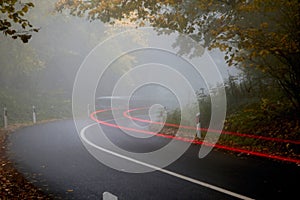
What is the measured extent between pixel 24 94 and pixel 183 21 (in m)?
19.5

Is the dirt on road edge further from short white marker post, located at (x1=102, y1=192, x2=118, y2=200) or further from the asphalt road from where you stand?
short white marker post, located at (x1=102, y1=192, x2=118, y2=200)

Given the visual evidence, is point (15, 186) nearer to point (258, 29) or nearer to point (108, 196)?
point (108, 196)

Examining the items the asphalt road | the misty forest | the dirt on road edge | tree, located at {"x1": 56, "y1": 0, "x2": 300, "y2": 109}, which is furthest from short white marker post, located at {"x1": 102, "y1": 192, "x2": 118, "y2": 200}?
tree, located at {"x1": 56, "y1": 0, "x2": 300, "y2": 109}

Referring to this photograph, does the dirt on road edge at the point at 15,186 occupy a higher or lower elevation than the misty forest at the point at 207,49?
lower

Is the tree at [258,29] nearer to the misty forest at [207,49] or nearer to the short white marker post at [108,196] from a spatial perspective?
the misty forest at [207,49]

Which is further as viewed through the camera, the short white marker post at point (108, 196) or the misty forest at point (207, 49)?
the misty forest at point (207, 49)

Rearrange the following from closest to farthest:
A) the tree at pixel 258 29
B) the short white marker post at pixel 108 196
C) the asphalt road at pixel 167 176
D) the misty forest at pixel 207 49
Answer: the short white marker post at pixel 108 196 → the asphalt road at pixel 167 176 → the tree at pixel 258 29 → the misty forest at pixel 207 49

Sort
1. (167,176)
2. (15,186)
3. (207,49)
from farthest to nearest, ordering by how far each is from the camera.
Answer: (207,49), (167,176), (15,186)

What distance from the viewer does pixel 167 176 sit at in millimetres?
6980

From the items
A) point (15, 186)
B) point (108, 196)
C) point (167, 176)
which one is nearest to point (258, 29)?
point (167, 176)

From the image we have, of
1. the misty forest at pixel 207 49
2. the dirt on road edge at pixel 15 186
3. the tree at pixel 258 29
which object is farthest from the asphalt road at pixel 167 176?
the tree at pixel 258 29

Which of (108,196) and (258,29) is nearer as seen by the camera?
(108,196)

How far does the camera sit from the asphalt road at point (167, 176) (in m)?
5.88

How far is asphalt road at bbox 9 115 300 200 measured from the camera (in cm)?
588
